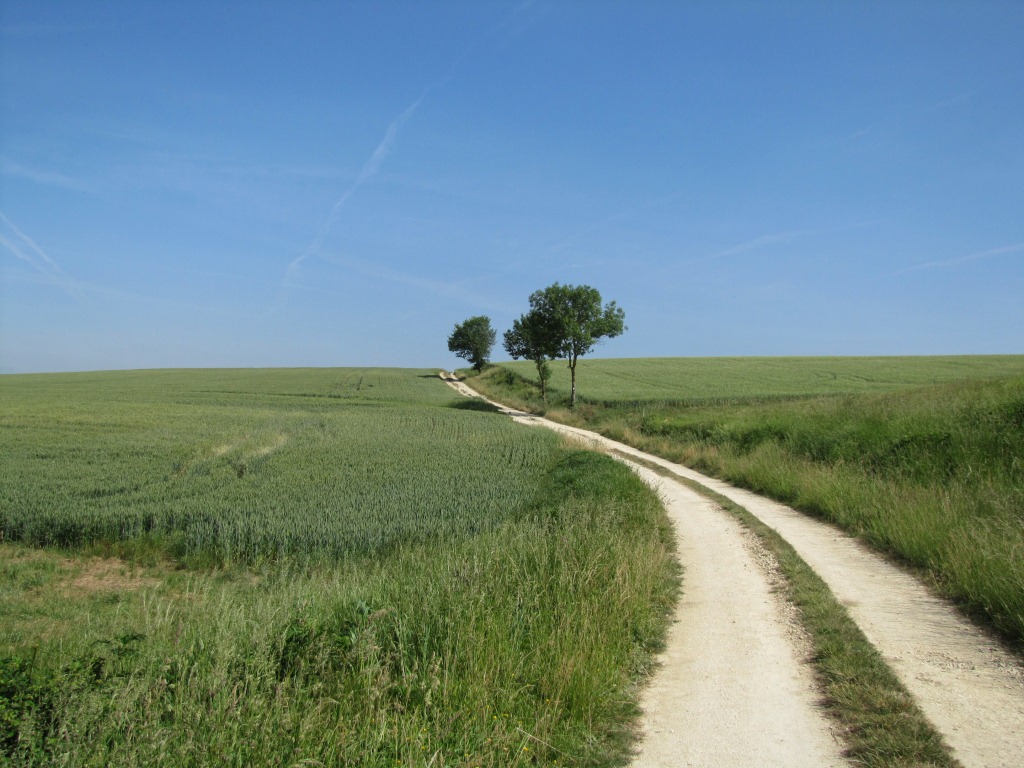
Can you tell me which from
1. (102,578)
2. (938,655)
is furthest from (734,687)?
(102,578)

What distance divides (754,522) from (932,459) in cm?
468

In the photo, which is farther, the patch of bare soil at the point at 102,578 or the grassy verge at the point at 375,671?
the patch of bare soil at the point at 102,578

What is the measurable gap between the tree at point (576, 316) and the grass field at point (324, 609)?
1020 inches

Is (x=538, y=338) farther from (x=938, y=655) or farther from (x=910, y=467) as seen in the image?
(x=938, y=655)

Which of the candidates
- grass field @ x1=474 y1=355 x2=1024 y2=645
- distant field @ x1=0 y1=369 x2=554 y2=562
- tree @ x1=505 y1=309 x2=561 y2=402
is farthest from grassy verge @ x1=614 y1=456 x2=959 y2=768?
tree @ x1=505 y1=309 x2=561 y2=402

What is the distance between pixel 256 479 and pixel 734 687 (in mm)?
14606

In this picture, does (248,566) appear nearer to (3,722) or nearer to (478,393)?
(3,722)

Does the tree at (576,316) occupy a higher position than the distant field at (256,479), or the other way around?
the tree at (576,316)

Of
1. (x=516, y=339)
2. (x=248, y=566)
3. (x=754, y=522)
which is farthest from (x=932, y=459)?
(x=516, y=339)

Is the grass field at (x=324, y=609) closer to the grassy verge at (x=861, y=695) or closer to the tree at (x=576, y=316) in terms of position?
the grassy verge at (x=861, y=695)

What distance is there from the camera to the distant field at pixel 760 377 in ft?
139

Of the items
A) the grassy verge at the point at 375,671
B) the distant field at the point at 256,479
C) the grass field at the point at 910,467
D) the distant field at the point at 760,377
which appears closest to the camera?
the grassy verge at the point at 375,671

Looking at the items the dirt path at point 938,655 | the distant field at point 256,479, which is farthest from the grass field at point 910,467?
the distant field at point 256,479

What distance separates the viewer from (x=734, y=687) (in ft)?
18.5
